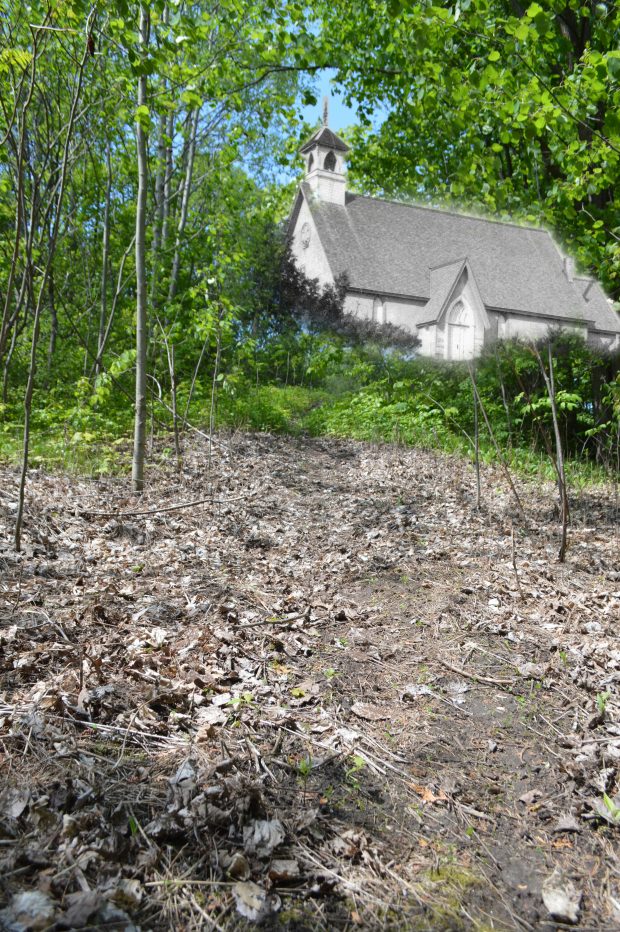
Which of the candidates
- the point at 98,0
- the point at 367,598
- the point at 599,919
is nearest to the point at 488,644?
the point at 367,598

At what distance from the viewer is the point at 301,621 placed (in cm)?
370

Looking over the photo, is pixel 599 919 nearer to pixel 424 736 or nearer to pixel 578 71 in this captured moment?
pixel 424 736

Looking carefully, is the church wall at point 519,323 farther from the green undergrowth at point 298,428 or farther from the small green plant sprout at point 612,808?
the small green plant sprout at point 612,808

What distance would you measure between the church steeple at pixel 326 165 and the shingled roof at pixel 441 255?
0.39 meters

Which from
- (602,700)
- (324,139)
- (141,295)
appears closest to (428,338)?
(324,139)

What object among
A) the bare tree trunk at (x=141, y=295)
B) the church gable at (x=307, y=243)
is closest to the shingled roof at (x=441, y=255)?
the church gable at (x=307, y=243)

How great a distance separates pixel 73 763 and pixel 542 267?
28709 mm

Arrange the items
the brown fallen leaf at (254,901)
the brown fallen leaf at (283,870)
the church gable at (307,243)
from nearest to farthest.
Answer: the brown fallen leaf at (254,901), the brown fallen leaf at (283,870), the church gable at (307,243)

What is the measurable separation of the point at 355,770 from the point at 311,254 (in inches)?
978

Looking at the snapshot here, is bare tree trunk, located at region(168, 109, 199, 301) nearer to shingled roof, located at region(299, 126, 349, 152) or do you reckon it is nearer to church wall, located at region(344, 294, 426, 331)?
church wall, located at region(344, 294, 426, 331)

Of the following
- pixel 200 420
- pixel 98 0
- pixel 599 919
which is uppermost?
pixel 98 0

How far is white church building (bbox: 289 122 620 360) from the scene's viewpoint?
→ 23312 millimetres

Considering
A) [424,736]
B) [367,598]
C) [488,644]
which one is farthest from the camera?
[367,598]

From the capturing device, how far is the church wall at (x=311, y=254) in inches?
932
